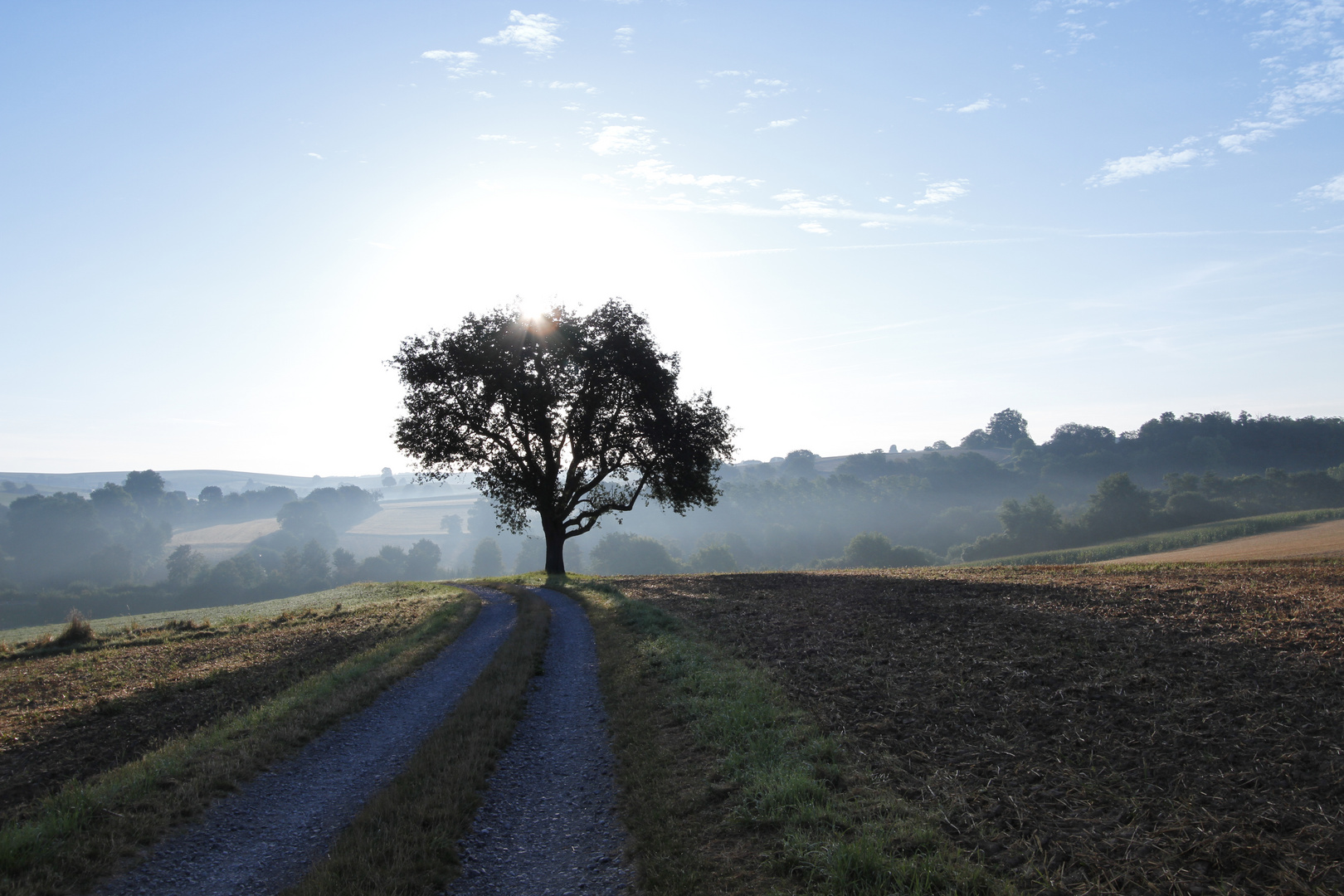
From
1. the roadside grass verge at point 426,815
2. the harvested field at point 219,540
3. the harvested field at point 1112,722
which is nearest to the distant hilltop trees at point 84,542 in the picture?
the harvested field at point 219,540

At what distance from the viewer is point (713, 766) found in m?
8.56

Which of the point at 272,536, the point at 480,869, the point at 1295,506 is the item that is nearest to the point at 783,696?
the point at 480,869

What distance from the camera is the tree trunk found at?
4050 cm

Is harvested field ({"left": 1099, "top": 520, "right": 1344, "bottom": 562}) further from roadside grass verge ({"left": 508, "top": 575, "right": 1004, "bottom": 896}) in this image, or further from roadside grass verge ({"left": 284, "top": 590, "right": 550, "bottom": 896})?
roadside grass verge ({"left": 284, "top": 590, "right": 550, "bottom": 896})

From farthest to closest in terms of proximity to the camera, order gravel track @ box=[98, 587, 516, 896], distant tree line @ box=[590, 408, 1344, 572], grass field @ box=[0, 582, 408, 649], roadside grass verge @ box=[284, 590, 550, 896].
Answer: distant tree line @ box=[590, 408, 1344, 572]
grass field @ box=[0, 582, 408, 649]
gravel track @ box=[98, 587, 516, 896]
roadside grass verge @ box=[284, 590, 550, 896]

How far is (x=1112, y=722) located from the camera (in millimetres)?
7977

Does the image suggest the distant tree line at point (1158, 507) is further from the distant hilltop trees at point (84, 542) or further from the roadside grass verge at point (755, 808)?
the distant hilltop trees at point (84, 542)

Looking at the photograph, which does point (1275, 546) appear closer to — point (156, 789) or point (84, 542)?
point (156, 789)

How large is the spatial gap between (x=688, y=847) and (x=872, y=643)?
8.18m

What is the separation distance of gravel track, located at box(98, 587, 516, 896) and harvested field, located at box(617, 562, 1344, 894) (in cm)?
656

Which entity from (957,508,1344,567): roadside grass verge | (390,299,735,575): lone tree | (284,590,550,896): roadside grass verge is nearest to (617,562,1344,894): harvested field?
(284,590,550,896): roadside grass verge

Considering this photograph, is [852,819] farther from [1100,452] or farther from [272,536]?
[272,536]

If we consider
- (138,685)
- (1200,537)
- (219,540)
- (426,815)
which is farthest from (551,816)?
(219,540)

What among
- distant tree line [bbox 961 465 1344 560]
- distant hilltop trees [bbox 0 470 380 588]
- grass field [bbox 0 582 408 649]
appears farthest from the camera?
distant hilltop trees [bbox 0 470 380 588]
